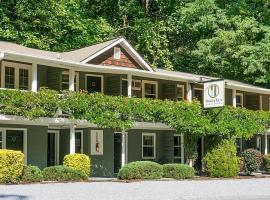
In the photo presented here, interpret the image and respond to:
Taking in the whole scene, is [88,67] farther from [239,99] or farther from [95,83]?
[239,99]

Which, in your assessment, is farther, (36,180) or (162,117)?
(162,117)

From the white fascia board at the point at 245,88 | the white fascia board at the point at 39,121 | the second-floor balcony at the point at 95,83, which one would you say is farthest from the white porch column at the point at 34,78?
the white fascia board at the point at 245,88

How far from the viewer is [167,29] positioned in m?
52.0

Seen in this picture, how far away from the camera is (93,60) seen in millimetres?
32656

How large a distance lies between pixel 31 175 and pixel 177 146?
14.6m

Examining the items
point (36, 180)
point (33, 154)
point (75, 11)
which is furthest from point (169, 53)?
point (36, 180)

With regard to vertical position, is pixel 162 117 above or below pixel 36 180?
above

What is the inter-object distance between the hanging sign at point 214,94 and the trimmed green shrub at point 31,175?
11.7m

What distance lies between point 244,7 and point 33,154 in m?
27.3

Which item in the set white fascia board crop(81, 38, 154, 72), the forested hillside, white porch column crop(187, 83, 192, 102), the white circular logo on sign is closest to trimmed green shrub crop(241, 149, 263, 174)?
the white circular logo on sign

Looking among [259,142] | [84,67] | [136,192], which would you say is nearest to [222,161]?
[84,67]

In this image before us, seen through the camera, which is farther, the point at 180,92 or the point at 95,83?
the point at 180,92

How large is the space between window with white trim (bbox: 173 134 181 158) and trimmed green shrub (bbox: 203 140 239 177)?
4.58 metres

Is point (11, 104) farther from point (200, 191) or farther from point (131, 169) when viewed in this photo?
point (200, 191)
